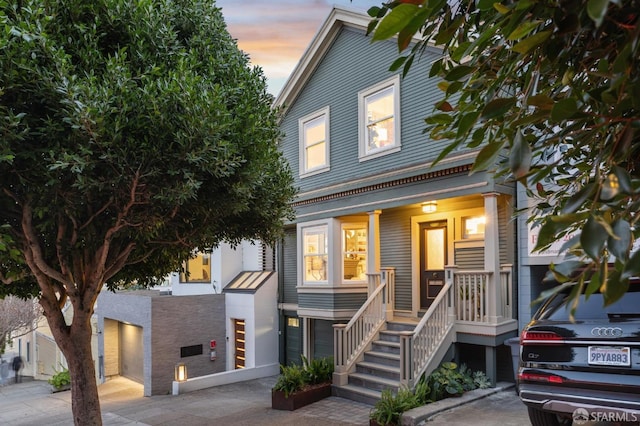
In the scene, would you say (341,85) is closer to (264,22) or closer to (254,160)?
(264,22)

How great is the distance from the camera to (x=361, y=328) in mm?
9922

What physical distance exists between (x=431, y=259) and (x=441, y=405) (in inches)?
154

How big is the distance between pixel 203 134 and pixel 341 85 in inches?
271

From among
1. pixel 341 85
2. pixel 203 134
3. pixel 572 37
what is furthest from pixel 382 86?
pixel 572 37

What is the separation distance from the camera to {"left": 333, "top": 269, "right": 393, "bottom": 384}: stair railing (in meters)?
9.45

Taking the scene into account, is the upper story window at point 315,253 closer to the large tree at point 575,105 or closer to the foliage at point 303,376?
the foliage at point 303,376

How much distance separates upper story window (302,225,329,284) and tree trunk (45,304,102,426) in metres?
5.96

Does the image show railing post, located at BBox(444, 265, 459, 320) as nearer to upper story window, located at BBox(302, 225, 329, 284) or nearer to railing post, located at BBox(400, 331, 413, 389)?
railing post, located at BBox(400, 331, 413, 389)

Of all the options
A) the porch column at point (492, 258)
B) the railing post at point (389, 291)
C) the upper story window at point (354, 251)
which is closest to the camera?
the porch column at point (492, 258)

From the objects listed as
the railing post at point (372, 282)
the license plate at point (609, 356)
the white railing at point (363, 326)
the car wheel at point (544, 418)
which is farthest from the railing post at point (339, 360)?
the license plate at point (609, 356)

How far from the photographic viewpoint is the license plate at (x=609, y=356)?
3.93 meters

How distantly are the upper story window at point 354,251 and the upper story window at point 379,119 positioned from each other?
6.41 ft

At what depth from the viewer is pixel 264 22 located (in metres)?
10.6

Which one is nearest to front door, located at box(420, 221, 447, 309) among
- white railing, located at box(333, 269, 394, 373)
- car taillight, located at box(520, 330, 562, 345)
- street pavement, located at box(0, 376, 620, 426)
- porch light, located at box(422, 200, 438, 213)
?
porch light, located at box(422, 200, 438, 213)
